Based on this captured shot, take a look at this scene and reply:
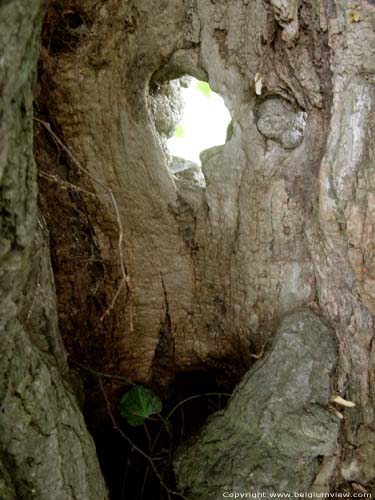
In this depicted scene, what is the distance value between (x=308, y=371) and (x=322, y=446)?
200mm

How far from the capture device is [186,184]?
179 cm

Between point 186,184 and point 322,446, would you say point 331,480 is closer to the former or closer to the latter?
point 322,446

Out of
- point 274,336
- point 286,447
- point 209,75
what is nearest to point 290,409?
point 286,447

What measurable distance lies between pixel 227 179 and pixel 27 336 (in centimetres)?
76

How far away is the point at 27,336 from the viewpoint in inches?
51.0

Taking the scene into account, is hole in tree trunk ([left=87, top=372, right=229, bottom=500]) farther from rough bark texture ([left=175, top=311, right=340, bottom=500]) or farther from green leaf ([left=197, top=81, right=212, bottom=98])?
green leaf ([left=197, top=81, right=212, bottom=98])

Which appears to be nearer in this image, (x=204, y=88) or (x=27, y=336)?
(x=27, y=336)

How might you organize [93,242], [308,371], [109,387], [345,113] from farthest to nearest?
1. [109,387]
2. [93,242]
3. [308,371]
4. [345,113]

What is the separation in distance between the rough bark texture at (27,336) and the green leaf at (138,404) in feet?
1.43

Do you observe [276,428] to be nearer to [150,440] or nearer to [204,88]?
[150,440]

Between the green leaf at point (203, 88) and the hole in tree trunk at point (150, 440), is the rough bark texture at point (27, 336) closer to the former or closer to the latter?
the hole in tree trunk at point (150, 440)

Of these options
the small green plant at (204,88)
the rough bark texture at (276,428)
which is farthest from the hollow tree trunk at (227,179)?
Result: the small green plant at (204,88)

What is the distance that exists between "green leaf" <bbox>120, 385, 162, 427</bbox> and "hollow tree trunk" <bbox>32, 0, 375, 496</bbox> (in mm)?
125

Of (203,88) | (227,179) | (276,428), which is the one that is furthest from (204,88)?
(276,428)
